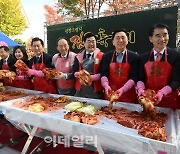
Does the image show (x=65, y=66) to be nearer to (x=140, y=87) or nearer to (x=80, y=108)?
(x=80, y=108)

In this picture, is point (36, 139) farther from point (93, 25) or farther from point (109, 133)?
point (93, 25)

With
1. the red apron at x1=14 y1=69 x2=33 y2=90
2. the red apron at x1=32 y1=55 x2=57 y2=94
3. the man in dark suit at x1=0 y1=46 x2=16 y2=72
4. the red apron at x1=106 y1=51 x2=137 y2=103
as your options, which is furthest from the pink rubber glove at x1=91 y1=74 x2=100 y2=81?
the man in dark suit at x1=0 y1=46 x2=16 y2=72

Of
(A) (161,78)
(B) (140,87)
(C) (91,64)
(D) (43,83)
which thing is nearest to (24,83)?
(D) (43,83)

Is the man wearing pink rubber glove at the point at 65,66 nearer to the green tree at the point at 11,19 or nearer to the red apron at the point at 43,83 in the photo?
the red apron at the point at 43,83

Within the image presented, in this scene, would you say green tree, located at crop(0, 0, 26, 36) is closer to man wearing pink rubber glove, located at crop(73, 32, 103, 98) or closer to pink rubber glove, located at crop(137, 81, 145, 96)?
man wearing pink rubber glove, located at crop(73, 32, 103, 98)

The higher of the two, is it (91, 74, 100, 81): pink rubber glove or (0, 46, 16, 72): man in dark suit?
(0, 46, 16, 72): man in dark suit

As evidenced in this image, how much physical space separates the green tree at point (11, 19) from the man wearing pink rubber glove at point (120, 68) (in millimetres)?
13770

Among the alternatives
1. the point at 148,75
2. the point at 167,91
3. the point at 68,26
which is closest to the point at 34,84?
the point at 148,75

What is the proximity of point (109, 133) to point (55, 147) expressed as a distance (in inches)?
54.7

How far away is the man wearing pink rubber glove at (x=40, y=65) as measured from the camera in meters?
2.96

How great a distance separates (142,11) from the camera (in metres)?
4.54

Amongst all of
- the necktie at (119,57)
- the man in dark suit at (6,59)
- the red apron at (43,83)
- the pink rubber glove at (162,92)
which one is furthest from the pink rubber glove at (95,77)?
the man in dark suit at (6,59)

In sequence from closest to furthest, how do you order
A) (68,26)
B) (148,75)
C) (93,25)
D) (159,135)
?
1. (159,135)
2. (148,75)
3. (93,25)
4. (68,26)

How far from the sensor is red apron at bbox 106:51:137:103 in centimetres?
232
